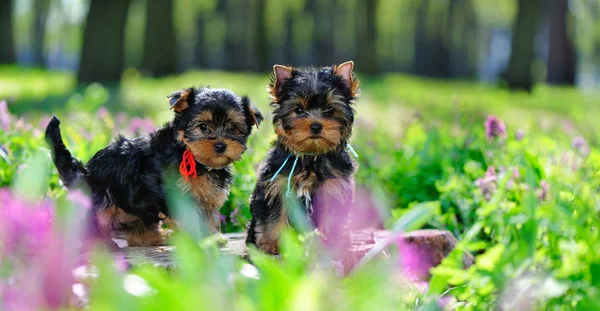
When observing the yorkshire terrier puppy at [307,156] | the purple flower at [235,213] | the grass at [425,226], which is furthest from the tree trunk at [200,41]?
the yorkshire terrier puppy at [307,156]

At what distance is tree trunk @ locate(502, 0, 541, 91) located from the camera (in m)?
25.4

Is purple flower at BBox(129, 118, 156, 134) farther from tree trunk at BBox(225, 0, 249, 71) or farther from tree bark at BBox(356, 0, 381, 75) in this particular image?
tree trunk at BBox(225, 0, 249, 71)

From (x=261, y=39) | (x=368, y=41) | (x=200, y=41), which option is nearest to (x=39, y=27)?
(x=200, y=41)

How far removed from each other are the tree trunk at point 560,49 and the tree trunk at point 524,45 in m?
4.19

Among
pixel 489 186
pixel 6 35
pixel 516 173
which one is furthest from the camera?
pixel 6 35

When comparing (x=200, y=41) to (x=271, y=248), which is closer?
(x=271, y=248)

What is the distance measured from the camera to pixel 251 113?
Result: 572 cm

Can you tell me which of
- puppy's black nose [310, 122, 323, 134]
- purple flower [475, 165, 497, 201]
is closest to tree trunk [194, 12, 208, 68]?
purple flower [475, 165, 497, 201]

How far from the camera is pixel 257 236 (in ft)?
18.2

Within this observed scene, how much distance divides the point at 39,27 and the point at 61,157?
52.5 m

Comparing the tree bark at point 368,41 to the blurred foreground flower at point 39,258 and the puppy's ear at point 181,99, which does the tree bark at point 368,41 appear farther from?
the blurred foreground flower at point 39,258

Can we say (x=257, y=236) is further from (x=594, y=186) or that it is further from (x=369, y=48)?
(x=369, y=48)

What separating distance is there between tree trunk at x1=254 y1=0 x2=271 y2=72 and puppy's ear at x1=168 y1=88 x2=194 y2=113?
26.0 metres

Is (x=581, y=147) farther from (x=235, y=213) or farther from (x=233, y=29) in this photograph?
(x=233, y=29)
